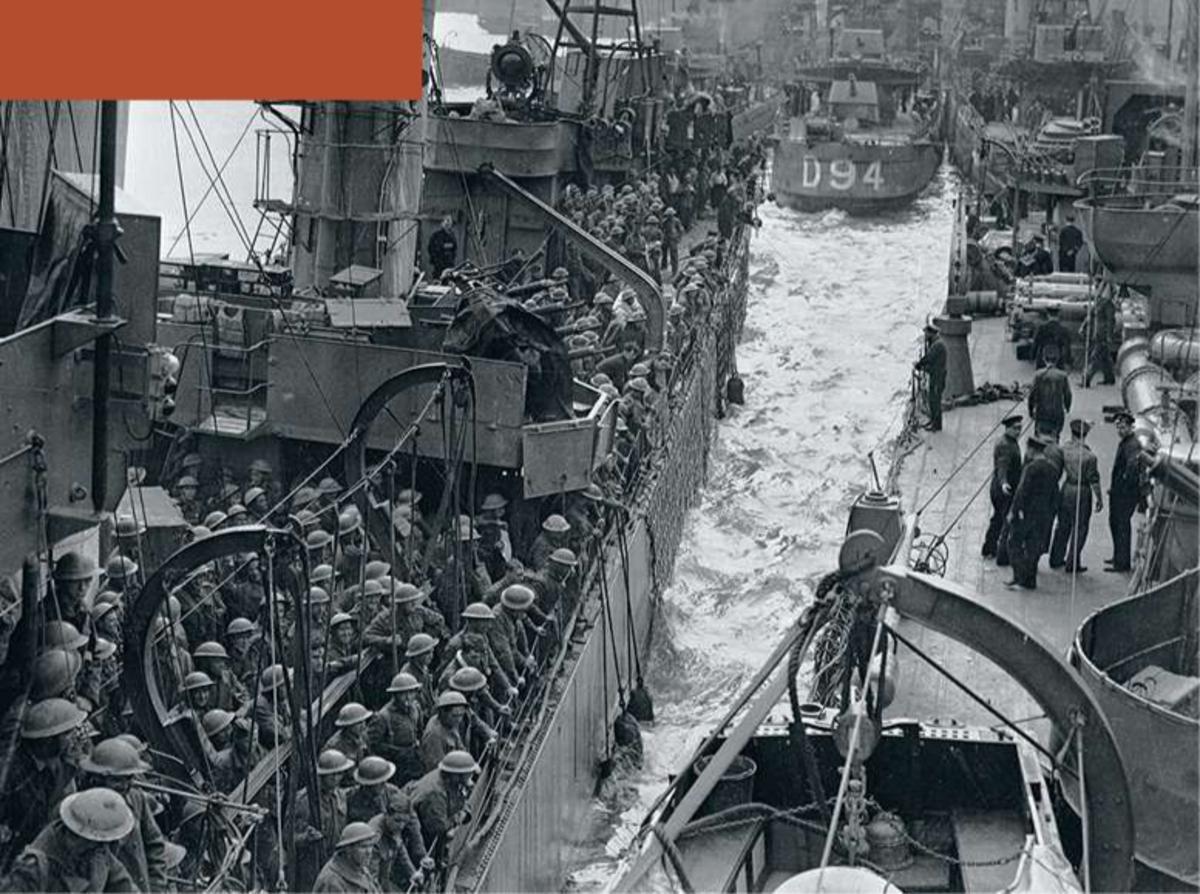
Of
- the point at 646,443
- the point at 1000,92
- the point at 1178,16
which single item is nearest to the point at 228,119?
the point at 1000,92

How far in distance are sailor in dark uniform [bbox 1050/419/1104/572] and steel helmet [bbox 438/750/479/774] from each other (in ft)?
23.3

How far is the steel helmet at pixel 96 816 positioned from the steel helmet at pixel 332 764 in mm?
2260

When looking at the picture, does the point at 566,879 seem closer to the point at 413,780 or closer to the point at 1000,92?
the point at 413,780

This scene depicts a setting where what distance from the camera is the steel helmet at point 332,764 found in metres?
9.29

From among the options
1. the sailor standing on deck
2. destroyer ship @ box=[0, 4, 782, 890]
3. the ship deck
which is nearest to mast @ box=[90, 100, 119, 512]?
destroyer ship @ box=[0, 4, 782, 890]

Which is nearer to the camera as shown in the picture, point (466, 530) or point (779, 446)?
point (466, 530)

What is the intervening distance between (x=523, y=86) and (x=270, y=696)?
1613 cm

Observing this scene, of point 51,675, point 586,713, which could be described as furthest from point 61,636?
point 586,713

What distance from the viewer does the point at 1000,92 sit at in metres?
57.3

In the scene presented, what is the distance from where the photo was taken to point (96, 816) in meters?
6.97

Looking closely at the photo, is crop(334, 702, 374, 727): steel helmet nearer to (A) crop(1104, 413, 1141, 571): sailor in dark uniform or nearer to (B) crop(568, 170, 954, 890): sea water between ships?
(B) crop(568, 170, 954, 890): sea water between ships

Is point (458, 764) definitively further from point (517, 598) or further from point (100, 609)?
point (517, 598)

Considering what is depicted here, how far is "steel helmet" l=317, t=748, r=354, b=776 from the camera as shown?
9.29m

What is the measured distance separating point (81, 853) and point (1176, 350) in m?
13.3
